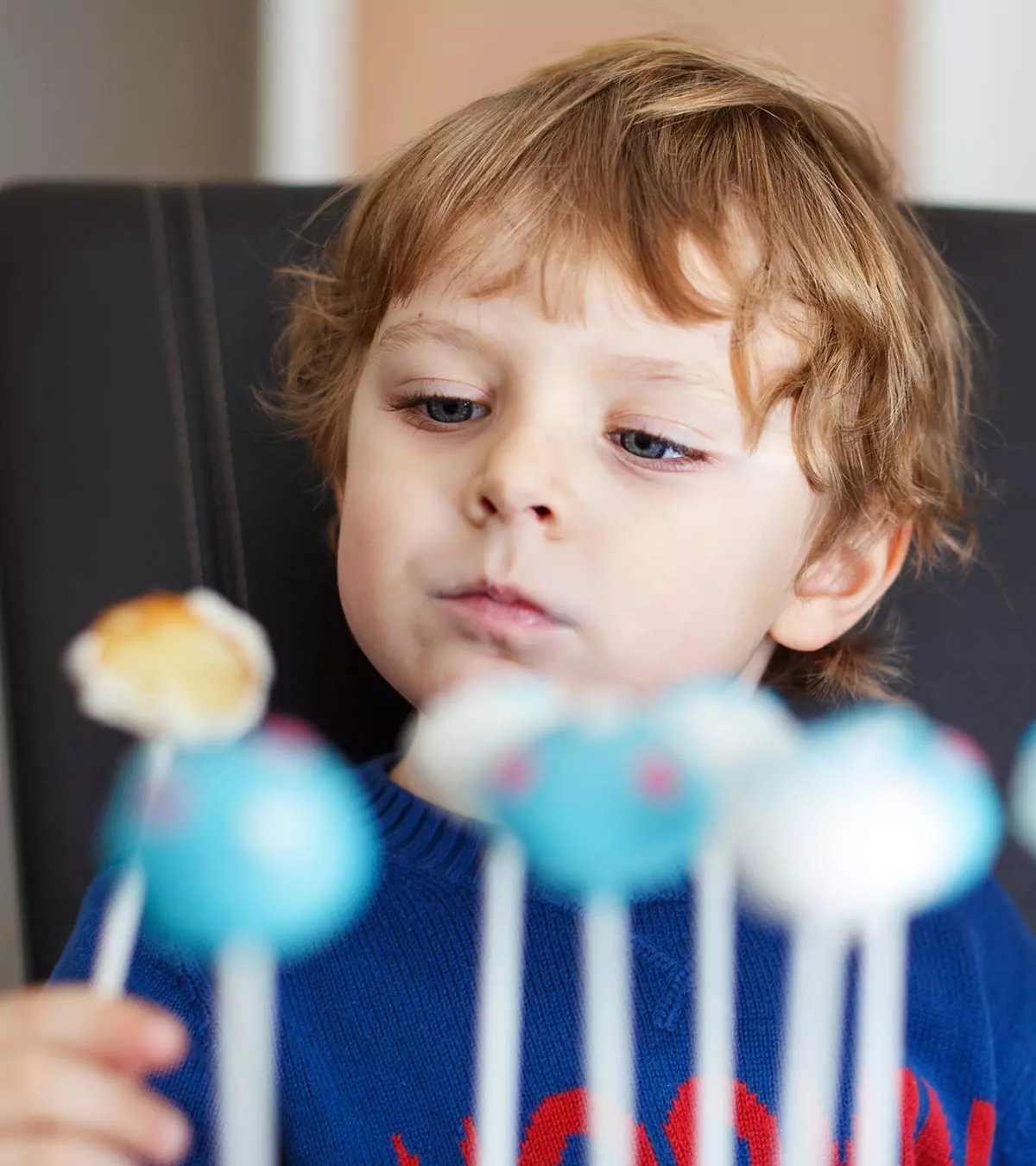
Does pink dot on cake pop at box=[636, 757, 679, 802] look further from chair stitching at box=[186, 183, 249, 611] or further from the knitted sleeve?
chair stitching at box=[186, 183, 249, 611]

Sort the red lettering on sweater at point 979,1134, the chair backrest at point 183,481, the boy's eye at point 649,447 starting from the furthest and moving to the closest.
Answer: the chair backrest at point 183,481, the red lettering on sweater at point 979,1134, the boy's eye at point 649,447

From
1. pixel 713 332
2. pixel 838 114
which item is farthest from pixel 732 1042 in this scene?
pixel 838 114

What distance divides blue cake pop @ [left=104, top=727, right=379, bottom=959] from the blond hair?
181mm

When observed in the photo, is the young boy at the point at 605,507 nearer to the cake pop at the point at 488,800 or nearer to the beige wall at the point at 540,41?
the cake pop at the point at 488,800

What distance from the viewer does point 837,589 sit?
484mm

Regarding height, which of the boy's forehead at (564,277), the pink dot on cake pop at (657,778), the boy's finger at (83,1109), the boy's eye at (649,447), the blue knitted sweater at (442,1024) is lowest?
the blue knitted sweater at (442,1024)

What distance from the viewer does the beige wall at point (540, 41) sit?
1.16 meters

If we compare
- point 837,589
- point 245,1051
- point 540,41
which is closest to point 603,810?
point 245,1051

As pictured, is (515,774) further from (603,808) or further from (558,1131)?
(558,1131)

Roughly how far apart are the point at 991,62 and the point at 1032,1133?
84 cm

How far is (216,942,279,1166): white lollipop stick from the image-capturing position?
0.30m

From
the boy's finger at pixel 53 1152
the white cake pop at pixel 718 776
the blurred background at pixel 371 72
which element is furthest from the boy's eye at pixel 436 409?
the blurred background at pixel 371 72

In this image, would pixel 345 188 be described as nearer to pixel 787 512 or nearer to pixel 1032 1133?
pixel 787 512

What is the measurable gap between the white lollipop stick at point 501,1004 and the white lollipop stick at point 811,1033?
63 mm
